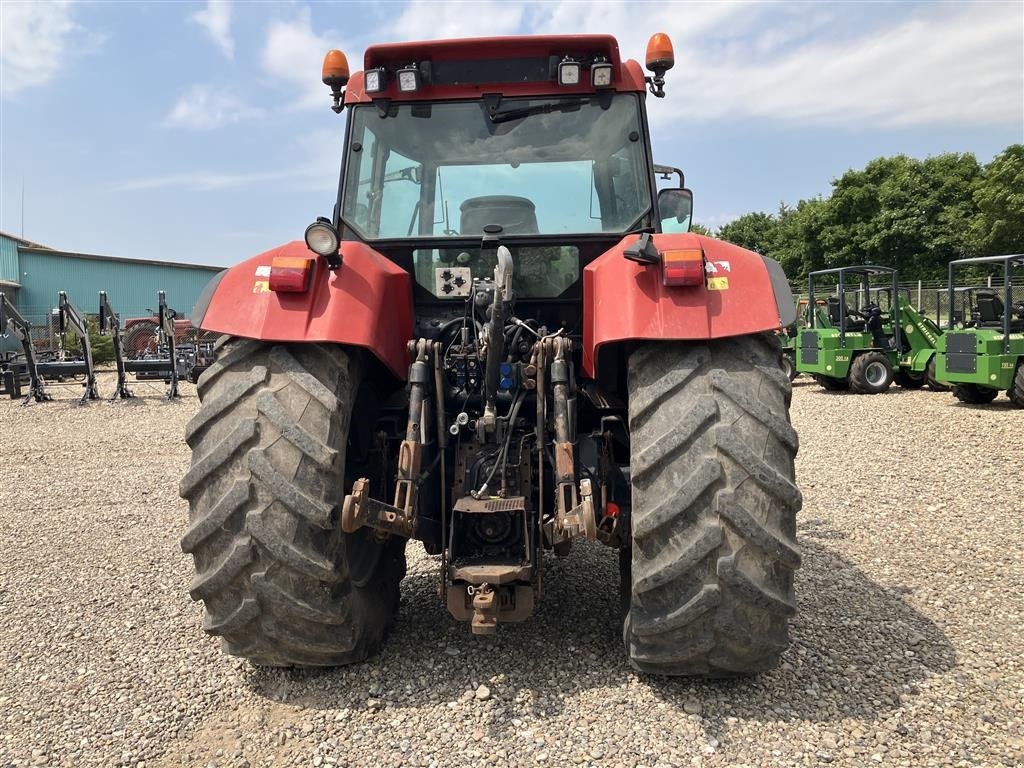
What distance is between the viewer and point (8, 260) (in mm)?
36281

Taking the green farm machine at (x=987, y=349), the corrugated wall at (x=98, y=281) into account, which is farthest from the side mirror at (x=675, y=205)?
the corrugated wall at (x=98, y=281)

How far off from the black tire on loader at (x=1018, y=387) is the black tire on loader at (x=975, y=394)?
1.17 feet

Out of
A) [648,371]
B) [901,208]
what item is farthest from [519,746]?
[901,208]

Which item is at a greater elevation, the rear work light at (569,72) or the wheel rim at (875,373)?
the rear work light at (569,72)

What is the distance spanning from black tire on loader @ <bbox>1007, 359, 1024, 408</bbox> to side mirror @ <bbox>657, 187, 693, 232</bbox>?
32.6 ft

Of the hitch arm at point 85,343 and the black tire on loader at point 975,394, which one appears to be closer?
the black tire on loader at point 975,394

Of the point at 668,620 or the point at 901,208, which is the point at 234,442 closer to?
the point at 668,620

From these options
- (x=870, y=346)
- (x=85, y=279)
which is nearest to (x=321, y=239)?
(x=870, y=346)

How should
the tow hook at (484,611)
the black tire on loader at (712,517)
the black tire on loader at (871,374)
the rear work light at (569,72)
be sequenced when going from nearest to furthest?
the black tire on loader at (712,517) → the tow hook at (484,611) → the rear work light at (569,72) → the black tire on loader at (871,374)

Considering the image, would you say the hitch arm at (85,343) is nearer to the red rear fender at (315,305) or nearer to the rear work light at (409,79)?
the rear work light at (409,79)

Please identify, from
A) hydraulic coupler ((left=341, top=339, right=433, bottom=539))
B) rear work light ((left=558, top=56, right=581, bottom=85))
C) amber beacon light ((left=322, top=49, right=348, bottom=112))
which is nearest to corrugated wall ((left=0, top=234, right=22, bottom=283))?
amber beacon light ((left=322, top=49, right=348, bottom=112))

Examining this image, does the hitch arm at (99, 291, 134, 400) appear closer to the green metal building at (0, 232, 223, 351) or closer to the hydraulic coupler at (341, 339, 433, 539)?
the hydraulic coupler at (341, 339, 433, 539)

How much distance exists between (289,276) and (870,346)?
13.8 metres

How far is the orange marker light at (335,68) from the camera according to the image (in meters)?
3.61
